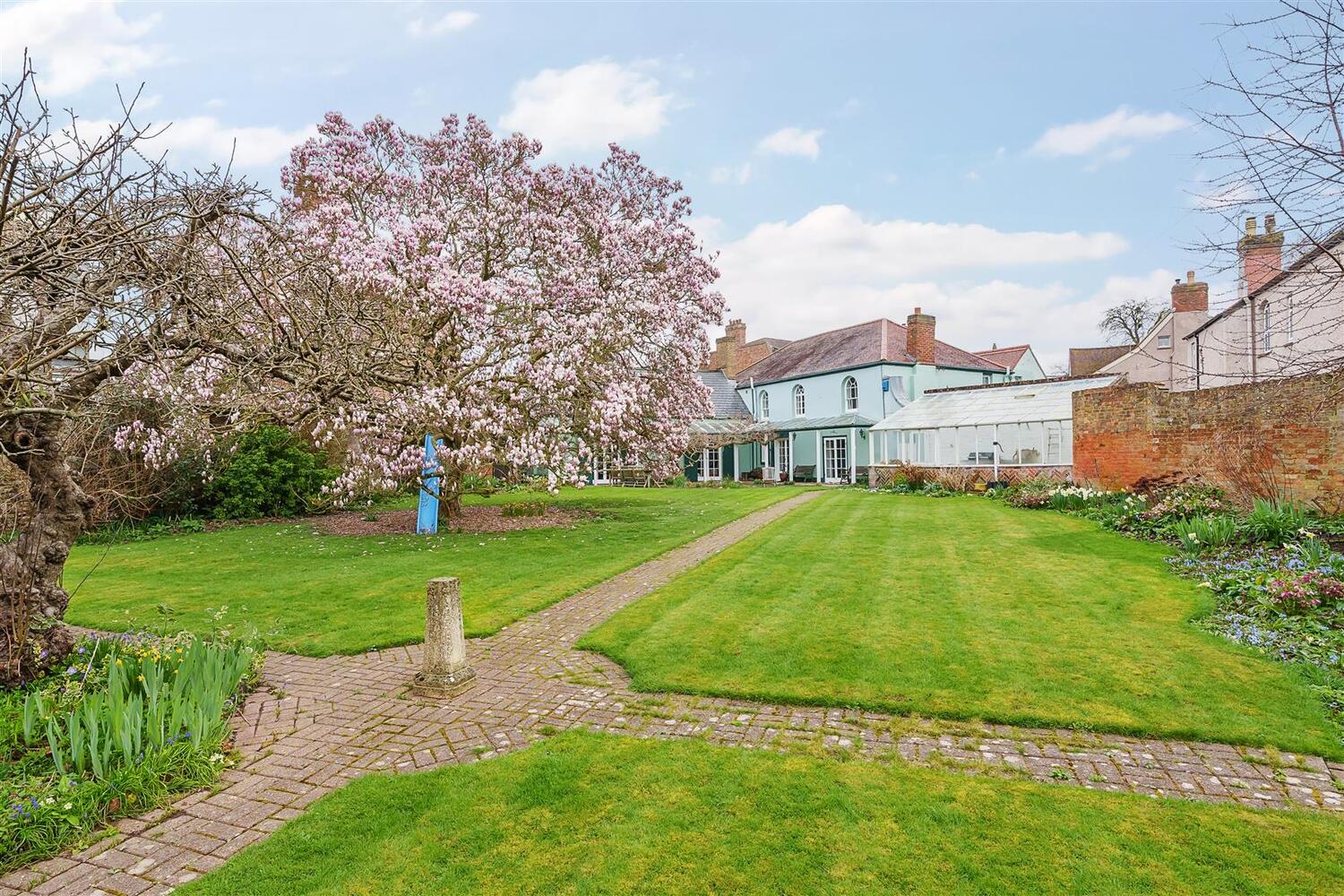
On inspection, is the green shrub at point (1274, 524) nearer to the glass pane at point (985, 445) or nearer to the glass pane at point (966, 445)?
the glass pane at point (985, 445)

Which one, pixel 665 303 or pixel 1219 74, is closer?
pixel 1219 74

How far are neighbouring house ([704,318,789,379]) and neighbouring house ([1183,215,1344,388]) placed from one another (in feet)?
69.1

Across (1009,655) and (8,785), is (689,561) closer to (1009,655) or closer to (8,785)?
(1009,655)

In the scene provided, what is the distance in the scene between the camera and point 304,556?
12.0 meters

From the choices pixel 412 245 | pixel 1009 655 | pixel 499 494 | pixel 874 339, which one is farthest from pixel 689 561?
pixel 874 339

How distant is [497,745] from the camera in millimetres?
4586

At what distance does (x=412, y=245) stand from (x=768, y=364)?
2760cm

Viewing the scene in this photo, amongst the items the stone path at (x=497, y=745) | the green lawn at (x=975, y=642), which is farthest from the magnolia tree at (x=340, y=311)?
the green lawn at (x=975, y=642)

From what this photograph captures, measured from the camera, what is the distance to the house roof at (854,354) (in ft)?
99.8

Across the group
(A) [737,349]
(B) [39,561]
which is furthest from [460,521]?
(A) [737,349]

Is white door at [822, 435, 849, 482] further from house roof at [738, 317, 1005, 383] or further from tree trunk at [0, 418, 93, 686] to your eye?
tree trunk at [0, 418, 93, 686]

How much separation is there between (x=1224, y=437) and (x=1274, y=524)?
4628mm

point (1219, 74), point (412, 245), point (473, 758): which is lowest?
point (473, 758)

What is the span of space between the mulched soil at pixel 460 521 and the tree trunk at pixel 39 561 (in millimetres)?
9260
